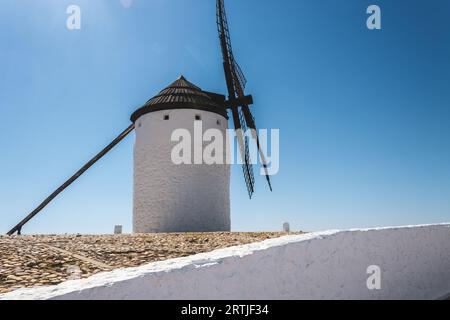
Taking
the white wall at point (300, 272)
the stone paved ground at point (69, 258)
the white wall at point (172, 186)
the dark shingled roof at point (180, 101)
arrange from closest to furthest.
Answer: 1. the white wall at point (300, 272)
2. the stone paved ground at point (69, 258)
3. the white wall at point (172, 186)
4. the dark shingled roof at point (180, 101)

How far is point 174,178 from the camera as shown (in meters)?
14.4

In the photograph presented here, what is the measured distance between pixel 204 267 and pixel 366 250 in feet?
9.74

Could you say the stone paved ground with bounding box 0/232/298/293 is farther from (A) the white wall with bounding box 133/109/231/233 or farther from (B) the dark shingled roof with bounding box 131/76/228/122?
(B) the dark shingled roof with bounding box 131/76/228/122

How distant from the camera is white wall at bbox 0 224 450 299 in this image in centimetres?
292

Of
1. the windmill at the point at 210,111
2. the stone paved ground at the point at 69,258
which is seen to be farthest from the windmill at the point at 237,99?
the stone paved ground at the point at 69,258

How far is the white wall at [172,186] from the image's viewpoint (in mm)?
14328

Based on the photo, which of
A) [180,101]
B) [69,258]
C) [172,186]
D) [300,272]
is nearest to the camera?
[300,272]

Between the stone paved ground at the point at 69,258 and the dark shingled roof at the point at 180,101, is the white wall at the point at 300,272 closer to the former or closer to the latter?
the stone paved ground at the point at 69,258

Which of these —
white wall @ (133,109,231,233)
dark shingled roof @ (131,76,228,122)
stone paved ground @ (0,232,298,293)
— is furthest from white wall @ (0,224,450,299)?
dark shingled roof @ (131,76,228,122)

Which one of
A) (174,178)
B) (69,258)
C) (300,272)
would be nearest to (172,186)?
(174,178)

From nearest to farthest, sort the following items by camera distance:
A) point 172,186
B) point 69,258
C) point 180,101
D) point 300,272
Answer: point 300,272
point 69,258
point 172,186
point 180,101

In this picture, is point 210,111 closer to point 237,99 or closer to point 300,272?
point 237,99

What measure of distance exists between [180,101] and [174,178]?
10.9 feet

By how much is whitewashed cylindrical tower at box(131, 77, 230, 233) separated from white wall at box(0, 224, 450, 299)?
936 cm
